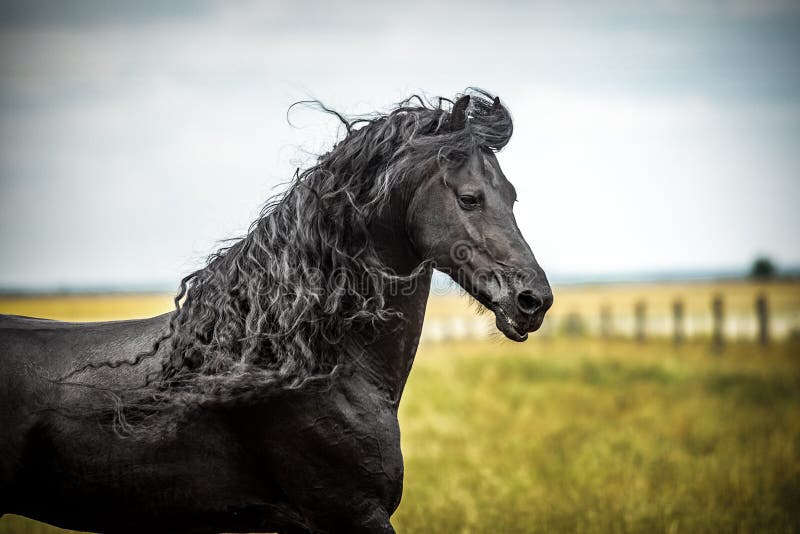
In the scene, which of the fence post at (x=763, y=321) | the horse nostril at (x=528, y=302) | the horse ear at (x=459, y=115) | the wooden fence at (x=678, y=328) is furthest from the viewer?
the wooden fence at (x=678, y=328)

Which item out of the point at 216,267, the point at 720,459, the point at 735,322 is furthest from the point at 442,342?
the point at 216,267

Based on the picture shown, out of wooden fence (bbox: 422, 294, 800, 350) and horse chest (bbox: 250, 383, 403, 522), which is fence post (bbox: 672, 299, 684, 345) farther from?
horse chest (bbox: 250, 383, 403, 522)

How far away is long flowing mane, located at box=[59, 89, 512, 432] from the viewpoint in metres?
3.07

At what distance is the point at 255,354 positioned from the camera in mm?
3082

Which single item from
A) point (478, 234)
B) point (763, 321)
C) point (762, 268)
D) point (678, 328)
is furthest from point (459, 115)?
point (762, 268)

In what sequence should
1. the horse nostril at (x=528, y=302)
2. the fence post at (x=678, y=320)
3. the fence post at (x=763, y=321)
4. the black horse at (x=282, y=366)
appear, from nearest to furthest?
the horse nostril at (x=528, y=302), the black horse at (x=282, y=366), the fence post at (x=763, y=321), the fence post at (x=678, y=320)

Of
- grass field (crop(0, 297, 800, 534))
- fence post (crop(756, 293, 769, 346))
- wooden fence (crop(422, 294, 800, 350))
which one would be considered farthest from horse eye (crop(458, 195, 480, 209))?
fence post (crop(756, 293, 769, 346))

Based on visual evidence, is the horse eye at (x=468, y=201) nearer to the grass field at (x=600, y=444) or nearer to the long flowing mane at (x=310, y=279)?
the long flowing mane at (x=310, y=279)

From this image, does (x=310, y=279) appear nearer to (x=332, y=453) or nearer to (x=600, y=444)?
(x=332, y=453)

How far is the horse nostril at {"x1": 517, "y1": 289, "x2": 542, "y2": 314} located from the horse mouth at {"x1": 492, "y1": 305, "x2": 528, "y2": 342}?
68mm

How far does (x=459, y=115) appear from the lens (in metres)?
3.21

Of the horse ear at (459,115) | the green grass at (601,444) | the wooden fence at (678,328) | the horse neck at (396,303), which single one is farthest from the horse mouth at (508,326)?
the wooden fence at (678,328)

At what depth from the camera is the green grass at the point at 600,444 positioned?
23.7 ft

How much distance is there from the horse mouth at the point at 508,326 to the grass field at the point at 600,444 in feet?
0.49
